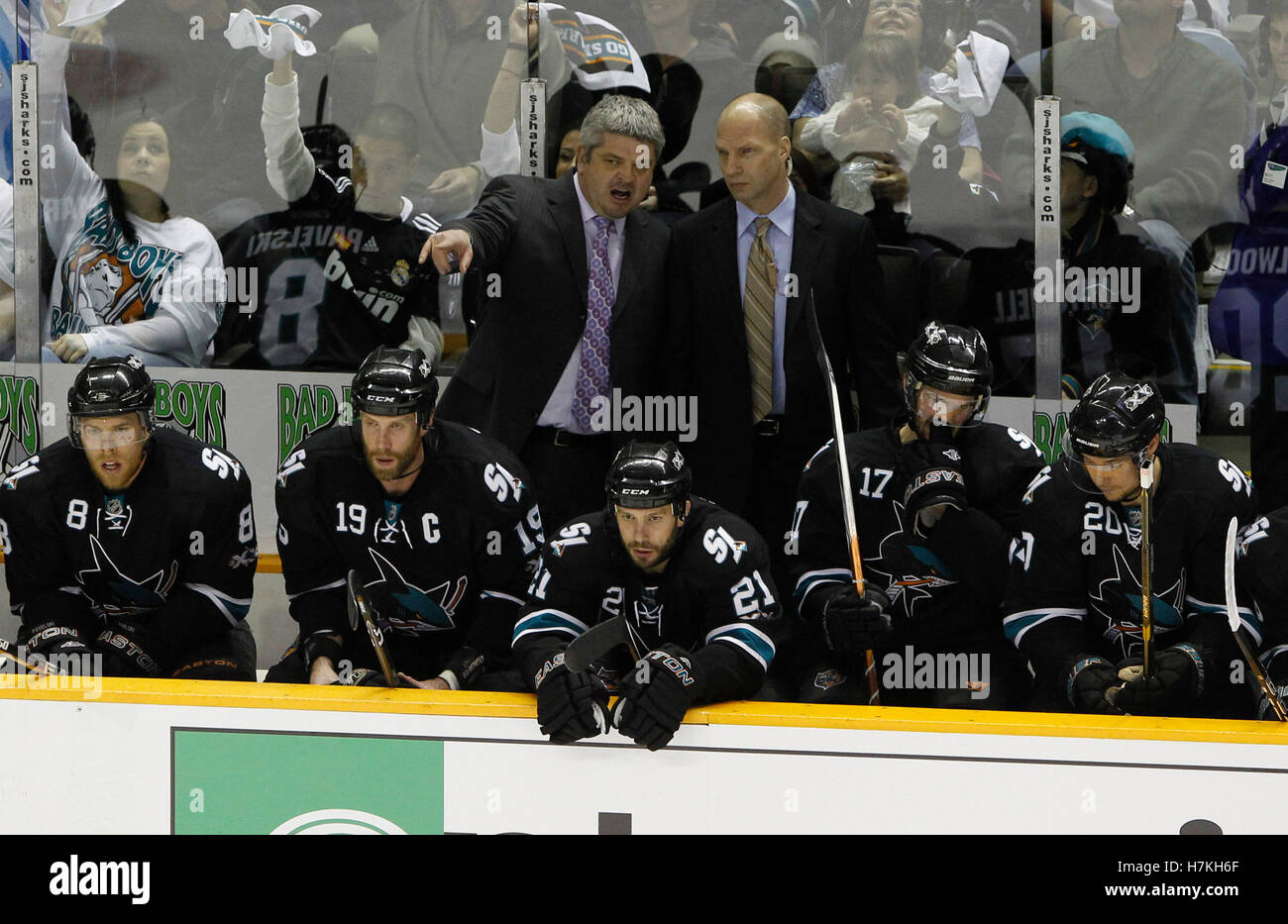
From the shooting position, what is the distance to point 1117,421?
4.00m

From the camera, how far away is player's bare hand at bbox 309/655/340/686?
4.29 m

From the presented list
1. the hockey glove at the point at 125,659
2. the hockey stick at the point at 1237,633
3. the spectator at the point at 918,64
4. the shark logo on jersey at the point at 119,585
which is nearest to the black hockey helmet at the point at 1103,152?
the spectator at the point at 918,64

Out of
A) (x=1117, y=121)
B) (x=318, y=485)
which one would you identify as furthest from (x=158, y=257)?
(x=1117, y=121)

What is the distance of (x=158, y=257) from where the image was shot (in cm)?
585

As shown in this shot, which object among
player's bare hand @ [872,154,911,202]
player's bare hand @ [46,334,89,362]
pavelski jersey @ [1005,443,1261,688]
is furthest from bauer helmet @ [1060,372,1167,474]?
player's bare hand @ [46,334,89,362]

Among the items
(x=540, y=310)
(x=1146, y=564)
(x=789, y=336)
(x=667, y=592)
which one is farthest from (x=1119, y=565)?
(x=540, y=310)

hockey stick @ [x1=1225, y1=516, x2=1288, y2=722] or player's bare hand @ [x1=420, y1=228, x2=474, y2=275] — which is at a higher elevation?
player's bare hand @ [x1=420, y1=228, x2=474, y2=275]

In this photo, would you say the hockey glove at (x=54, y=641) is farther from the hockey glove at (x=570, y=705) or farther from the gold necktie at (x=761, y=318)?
the gold necktie at (x=761, y=318)

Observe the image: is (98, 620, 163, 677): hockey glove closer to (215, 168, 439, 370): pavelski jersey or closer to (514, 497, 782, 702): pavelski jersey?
(514, 497, 782, 702): pavelski jersey

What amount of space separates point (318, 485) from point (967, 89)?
2.79 metres

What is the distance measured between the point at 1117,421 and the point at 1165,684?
68 cm

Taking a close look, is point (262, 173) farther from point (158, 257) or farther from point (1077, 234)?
point (1077, 234)

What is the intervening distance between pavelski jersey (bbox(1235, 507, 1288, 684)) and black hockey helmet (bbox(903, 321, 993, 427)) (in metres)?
0.84
